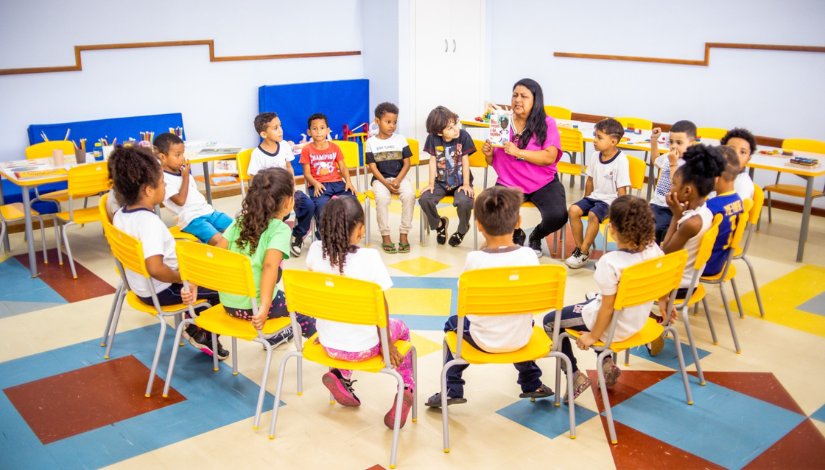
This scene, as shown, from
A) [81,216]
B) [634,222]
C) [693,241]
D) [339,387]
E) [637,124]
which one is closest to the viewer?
[634,222]

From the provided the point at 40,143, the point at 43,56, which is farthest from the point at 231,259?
the point at 43,56

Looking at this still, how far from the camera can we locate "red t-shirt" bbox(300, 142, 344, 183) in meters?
5.38

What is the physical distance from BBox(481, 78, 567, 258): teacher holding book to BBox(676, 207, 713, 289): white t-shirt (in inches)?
62.6

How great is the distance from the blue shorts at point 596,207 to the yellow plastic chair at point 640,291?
1.84m

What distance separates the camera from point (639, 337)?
295 centimetres

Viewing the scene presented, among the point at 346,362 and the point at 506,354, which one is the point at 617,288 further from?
the point at 346,362

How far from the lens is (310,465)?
108 inches

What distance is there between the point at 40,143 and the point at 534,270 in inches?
194

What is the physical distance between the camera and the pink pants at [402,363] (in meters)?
2.75

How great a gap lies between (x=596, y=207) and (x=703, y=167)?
57.4 inches

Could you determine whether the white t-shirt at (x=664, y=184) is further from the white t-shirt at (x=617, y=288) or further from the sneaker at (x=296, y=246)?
the sneaker at (x=296, y=246)

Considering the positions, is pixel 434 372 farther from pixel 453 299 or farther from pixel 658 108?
pixel 658 108

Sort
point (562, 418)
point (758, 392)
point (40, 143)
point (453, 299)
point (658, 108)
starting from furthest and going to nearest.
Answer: point (658, 108), point (40, 143), point (453, 299), point (758, 392), point (562, 418)

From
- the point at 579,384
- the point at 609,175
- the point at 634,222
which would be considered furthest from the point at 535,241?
the point at 634,222
